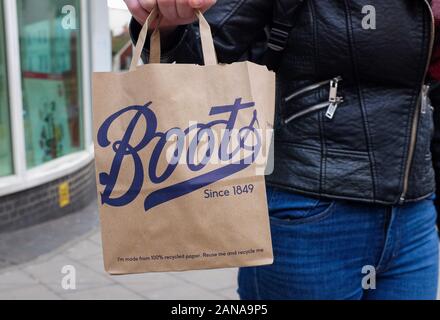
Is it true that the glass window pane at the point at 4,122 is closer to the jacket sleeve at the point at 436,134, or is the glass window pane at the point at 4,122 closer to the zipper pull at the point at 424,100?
the jacket sleeve at the point at 436,134

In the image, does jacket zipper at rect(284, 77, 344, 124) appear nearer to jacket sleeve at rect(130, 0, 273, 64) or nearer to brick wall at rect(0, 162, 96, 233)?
jacket sleeve at rect(130, 0, 273, 64)

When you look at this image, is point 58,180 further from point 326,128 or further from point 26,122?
point 326,128

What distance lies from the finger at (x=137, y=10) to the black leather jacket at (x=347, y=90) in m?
0.18

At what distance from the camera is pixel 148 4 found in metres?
1.36

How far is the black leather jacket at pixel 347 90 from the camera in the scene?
1579 millimetres

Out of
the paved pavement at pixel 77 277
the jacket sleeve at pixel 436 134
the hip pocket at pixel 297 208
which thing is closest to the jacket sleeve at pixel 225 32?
the hip pocket at pixel 297 208

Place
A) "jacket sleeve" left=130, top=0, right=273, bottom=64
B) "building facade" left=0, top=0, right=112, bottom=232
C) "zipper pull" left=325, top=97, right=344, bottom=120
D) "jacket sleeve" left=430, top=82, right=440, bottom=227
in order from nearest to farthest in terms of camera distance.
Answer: "jacket sleeve" left=130, top=0, right=273, bottom=64 → "zipper pull" left=325, top=97, right=344, bottom=120 → "jacket sleeve" left=430, top=82, right=440, bottom=227 → "building facade" left=0, top=0, right=112, bottom=232

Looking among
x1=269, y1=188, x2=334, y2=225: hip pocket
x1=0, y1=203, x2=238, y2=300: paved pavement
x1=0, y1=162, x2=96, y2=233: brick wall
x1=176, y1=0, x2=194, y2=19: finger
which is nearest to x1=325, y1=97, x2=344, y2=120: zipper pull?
x1=269, y1=188, x2=334, y2=225: hip pocket

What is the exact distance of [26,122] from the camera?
5629mm

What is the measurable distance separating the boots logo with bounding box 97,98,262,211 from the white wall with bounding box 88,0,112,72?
5260 mm

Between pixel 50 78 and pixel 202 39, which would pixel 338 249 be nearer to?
pixel 202 39

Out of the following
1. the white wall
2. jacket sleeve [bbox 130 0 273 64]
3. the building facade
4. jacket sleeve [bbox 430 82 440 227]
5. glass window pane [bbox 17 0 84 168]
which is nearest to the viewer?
jacket sleeve [bbox 130 0 273 64]

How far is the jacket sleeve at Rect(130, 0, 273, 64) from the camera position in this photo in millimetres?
1495

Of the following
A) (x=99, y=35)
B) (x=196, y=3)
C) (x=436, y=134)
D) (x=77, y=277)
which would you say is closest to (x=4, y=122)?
(x=77, y=277)
